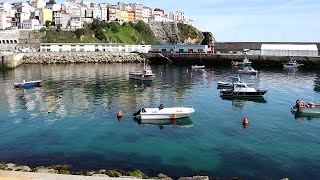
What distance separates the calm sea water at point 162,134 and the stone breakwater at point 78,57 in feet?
199

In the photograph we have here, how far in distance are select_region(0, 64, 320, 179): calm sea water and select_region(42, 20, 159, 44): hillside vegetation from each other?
92.2 metres

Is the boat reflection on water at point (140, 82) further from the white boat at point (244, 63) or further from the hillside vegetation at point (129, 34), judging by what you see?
the hillside vegetation at point (129, 34)

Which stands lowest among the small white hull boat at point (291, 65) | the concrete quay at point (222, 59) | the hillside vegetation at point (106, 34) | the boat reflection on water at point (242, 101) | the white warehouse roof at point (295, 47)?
the boat reflection on water at point (242, 101)

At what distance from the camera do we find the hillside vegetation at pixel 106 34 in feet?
484

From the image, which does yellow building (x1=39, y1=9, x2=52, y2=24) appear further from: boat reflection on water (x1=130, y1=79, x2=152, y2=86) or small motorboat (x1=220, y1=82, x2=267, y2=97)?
small motorboat (x1=220, y1=82, x2=267, y2=97)

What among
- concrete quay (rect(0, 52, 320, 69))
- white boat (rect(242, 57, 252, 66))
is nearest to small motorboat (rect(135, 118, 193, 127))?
white boat (rect(242, 57, 252, 66))

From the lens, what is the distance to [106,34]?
6191 inches

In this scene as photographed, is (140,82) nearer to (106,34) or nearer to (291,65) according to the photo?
(291,65)

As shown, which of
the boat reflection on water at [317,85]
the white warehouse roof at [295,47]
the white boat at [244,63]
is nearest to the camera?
the boat reflection on water at [317,85]

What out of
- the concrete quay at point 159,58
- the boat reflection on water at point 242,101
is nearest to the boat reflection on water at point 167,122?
the boat reflection on water at point 242,101

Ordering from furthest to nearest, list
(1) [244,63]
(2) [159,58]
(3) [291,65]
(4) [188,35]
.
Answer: (4) [188,35]
(2) [159,58]
(1) [244,63]
(3) [291,65]

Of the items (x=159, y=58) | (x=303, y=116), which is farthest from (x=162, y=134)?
(x=159, y=58)

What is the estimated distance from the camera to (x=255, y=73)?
86750mm

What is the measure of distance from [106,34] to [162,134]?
428 feet
